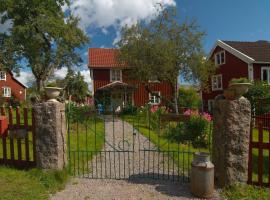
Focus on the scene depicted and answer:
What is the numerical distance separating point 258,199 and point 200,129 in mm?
5804

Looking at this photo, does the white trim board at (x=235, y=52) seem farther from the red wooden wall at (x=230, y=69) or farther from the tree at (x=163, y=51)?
the tree at (x=163, y=51)

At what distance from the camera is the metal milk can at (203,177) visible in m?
5.02

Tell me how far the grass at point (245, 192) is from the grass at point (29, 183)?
3159 millimetres

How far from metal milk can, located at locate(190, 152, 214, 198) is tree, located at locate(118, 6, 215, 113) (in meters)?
16.1

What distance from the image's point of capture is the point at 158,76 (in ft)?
72.2

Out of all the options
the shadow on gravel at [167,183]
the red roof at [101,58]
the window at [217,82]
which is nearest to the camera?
the shadow on gravel at [167,183]

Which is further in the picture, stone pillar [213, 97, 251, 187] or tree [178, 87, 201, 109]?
tree [178, 87, 201, 109]

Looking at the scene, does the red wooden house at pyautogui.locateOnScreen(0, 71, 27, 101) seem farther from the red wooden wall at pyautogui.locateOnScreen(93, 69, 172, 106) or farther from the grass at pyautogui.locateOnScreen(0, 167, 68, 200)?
the grass at pyautogui.locateOnScreen(0, 167, 68, 200)

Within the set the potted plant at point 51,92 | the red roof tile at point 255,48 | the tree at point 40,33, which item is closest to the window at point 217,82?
the red roof tile at point 255,48

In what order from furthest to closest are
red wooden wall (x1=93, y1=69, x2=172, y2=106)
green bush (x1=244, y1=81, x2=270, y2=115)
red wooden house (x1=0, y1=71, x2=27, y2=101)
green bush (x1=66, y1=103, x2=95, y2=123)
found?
1. red wooden house (x1=0, y1=71, x2=27, y2=101)
2. red wooden wall (x1=93, y1=69, x2=172, y2=106)
3. green bush (x1=244, y1=81, x2=270, y2=115)
4. green bush (x1=66, y1=103, x2=95, y2=123)

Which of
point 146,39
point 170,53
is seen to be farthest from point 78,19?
point 170,53

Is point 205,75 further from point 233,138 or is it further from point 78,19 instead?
point 233,138

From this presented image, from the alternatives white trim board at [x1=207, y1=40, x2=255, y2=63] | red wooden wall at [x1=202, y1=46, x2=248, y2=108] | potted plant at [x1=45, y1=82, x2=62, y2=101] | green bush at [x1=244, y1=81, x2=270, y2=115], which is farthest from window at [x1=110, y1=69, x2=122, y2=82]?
potted plant at [x1=45, y1=82, x2=62, y2=101]

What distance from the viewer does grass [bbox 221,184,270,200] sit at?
495 centimetres
